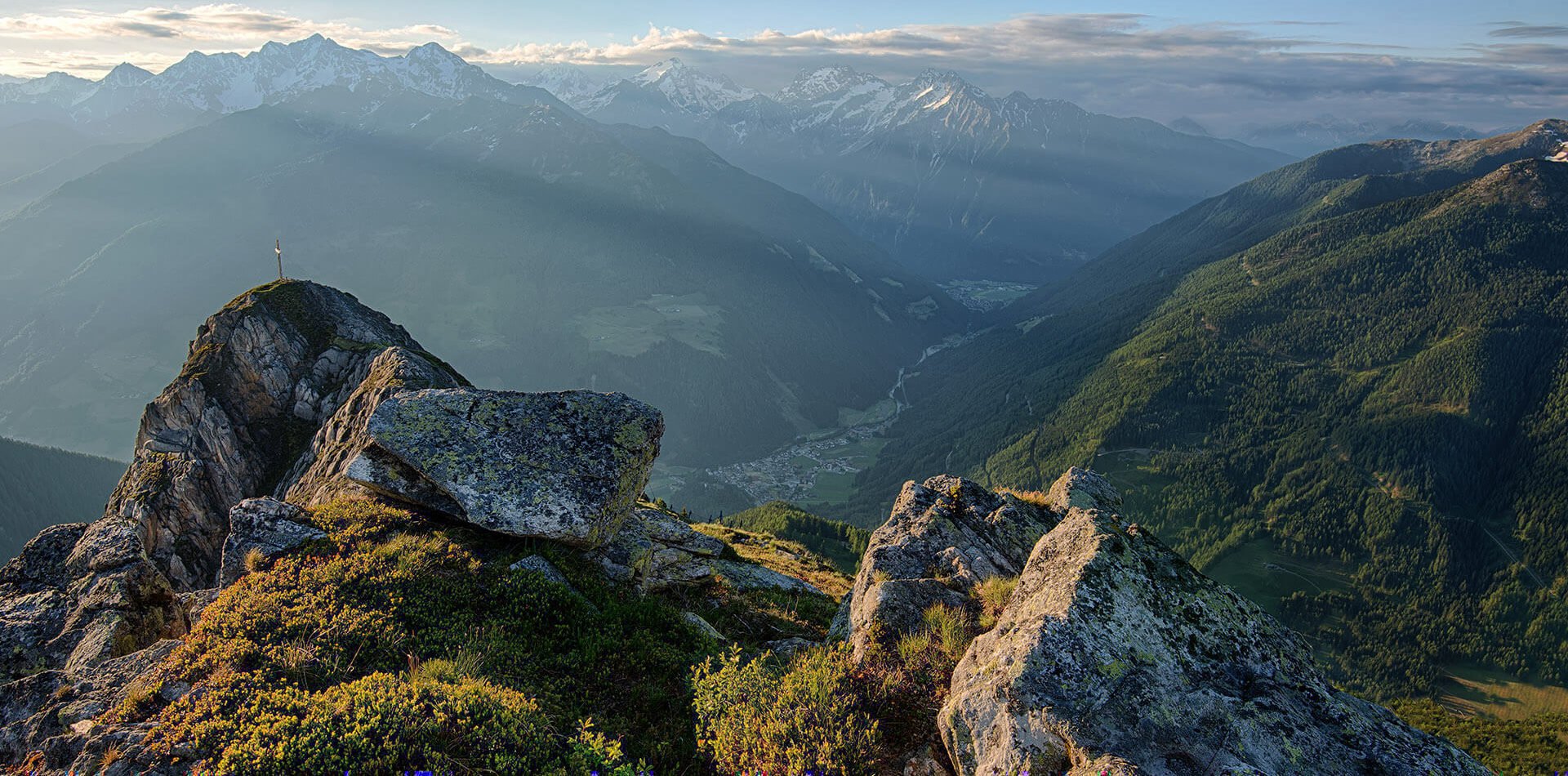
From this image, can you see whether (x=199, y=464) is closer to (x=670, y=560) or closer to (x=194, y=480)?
(x=194, y=480)

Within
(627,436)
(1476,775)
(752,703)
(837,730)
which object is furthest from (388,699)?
(1476,775)

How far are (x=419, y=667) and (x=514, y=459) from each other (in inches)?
321

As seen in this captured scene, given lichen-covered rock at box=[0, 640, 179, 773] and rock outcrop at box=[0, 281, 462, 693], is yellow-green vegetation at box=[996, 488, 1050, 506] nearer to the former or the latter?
lichen-covered rock at box=[0, 640, 179, 773]

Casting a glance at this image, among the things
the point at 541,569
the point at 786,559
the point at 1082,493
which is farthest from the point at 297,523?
the point at 786,559

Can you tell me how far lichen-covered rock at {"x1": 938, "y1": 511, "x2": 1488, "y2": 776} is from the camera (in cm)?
985

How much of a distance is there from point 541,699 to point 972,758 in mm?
7649

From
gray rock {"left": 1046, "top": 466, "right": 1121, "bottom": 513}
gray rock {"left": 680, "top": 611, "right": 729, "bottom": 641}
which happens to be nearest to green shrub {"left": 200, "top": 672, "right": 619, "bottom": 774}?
gray rock {"left": 680, "top": 611, "right": 729, "bottom": 641}

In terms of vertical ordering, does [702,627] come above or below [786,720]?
below

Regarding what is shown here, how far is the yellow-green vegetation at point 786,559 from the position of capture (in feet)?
120

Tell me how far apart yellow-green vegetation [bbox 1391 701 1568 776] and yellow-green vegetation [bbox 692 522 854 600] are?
134 ft

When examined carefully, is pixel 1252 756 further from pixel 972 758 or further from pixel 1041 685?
pixel 972 758

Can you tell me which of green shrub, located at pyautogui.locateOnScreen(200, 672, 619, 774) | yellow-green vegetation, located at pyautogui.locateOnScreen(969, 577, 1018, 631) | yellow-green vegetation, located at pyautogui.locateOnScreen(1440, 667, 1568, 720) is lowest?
yellow-green vegetation, located at pyautogui.locateOnScreen(1440, 667, 1568, 720)

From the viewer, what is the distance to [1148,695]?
10.6m

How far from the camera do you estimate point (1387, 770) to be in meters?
9.91
